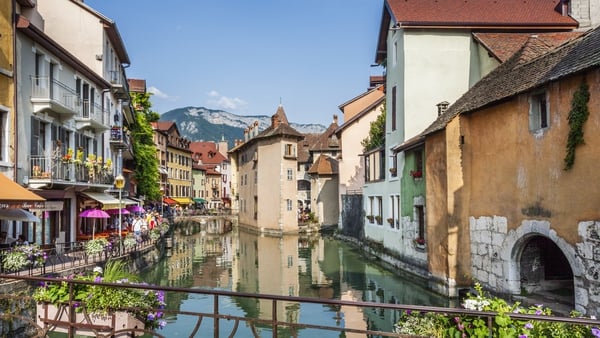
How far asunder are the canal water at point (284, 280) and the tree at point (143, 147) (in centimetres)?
843

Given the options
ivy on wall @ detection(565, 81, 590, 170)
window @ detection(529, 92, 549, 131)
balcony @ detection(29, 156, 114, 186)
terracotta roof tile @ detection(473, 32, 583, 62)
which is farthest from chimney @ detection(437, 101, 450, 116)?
balcony @ detection(29, 156, 114, 186)

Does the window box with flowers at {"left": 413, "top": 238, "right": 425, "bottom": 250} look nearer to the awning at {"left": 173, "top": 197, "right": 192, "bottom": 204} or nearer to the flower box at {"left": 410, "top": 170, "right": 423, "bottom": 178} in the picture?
the flower box at {"left": 410, "top": 170, "right": 423, "bottom": 178}

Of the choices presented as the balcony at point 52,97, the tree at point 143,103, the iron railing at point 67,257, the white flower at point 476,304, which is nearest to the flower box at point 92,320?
the white flower at point 476,304

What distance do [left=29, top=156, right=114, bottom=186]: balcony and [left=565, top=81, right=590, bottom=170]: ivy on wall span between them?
17.7m

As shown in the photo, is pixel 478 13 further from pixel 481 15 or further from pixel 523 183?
pixel 523 183

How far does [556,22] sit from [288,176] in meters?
31.8

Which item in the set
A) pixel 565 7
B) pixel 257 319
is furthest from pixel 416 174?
pixel 257 319

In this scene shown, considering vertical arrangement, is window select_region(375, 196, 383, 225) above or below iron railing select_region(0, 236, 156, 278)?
above

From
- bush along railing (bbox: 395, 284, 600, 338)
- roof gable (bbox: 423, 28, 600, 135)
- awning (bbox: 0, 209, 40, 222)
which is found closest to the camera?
bush along railing (bbox: 395, 284, 600, 338)

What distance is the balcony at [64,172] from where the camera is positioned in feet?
62.7

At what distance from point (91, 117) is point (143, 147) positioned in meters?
20.8

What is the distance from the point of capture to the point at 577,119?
11742mm

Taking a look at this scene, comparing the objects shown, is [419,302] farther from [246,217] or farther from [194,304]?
[246,217]

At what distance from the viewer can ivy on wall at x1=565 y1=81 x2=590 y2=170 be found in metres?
11.6
